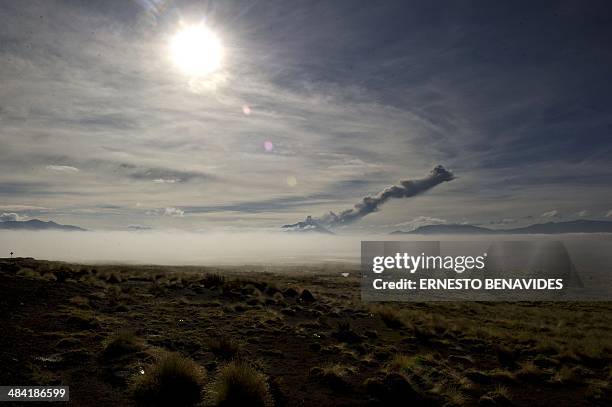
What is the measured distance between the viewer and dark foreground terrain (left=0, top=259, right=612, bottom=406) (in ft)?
34.8

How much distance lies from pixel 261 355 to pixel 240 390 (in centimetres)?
552

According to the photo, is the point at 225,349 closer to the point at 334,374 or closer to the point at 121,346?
the point at 121,346

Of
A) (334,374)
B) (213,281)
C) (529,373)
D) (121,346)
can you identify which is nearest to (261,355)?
(334,374)

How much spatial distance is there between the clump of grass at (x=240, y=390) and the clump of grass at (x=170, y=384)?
2.07ft

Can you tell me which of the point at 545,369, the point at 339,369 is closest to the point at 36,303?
the point at 339,369

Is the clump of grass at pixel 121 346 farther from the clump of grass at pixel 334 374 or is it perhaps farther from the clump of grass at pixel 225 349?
the clump of grass at pixel 334 374

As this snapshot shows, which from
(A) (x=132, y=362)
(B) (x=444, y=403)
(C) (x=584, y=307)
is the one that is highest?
(A) (x=132, y=362)

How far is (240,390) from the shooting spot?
994cm

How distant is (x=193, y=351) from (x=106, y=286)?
1746 cm

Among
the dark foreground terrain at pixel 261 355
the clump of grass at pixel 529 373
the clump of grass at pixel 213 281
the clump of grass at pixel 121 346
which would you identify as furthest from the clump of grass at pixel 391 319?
the clump of grass at pixel 121 346

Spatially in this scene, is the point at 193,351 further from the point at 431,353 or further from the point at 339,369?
the point at 431,353

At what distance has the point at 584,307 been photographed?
52625 mm

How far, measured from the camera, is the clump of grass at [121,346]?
13.1 m

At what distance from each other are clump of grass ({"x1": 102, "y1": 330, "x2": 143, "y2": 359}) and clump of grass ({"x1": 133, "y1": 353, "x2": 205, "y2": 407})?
2.99m
